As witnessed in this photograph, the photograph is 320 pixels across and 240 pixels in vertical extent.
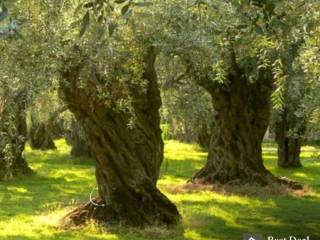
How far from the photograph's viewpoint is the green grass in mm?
10484

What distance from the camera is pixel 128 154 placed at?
34.8ft

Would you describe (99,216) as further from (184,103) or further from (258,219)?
(184,103)

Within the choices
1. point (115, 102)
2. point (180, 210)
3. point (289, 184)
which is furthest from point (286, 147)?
point (115, 102)

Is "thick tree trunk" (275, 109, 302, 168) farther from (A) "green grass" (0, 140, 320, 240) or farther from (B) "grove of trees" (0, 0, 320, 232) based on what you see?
(B) "grove of trees" (0, 0, 320, 232)

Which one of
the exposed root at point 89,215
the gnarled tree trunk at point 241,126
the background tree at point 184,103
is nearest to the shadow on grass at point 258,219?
the exposed root at point 89,215

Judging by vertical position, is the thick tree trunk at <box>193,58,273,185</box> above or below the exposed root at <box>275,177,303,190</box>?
above

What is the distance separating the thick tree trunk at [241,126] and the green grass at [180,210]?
1.23 metres

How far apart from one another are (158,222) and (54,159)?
690 inches

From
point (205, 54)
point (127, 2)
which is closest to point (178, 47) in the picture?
point (205, 54)

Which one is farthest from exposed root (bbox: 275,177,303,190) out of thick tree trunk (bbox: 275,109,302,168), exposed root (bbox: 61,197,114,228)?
exposed root (bbox: 61,197,114,228)

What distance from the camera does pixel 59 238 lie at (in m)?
10.0

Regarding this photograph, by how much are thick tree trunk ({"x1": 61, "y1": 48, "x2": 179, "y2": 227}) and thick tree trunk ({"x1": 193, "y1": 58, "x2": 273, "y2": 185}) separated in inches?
220

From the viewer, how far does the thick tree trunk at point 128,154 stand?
10281 millimetres

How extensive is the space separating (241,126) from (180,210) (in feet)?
15.5
